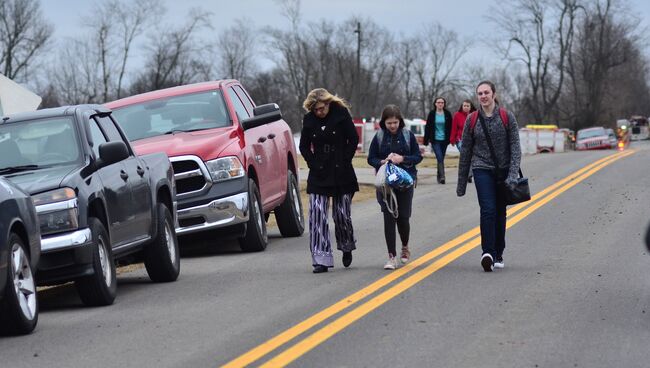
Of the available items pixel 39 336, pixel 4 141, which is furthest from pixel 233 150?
pixel 39 336

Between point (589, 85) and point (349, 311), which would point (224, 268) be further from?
point (589, 85)

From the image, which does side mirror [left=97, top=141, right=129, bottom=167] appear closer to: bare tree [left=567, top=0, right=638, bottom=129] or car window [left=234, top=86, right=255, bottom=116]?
car window [left=234, top=86, right=255, bottom=116]

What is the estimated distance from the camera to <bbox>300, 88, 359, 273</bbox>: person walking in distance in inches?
479

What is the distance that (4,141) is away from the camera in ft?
36.4

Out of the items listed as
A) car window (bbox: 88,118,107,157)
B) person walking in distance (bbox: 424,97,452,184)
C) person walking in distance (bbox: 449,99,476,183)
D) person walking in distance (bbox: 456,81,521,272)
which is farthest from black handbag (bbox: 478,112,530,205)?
person walking in distance (bbox: 424,97,452,184)

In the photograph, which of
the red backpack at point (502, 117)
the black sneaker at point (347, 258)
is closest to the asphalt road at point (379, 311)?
the black sneaker at point (347, 258)

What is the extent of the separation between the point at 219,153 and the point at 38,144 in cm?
336

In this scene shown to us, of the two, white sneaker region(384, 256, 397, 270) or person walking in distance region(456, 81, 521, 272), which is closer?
person walking in distance region(456, 81, 521, 272)

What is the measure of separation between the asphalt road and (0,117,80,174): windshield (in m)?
1.26

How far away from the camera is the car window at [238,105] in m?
15.5

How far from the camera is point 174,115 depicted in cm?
1529

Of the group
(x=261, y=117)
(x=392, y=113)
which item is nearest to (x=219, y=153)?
(x=261, y=117)

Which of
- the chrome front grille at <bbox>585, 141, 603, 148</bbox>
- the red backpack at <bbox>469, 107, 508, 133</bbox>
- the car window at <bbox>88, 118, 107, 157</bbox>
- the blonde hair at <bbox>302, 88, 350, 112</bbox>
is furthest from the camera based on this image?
the chrome front grille at <bbox>585, 141, 603, 148</bbox>

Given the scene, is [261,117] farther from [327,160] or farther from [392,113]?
[392,113]
